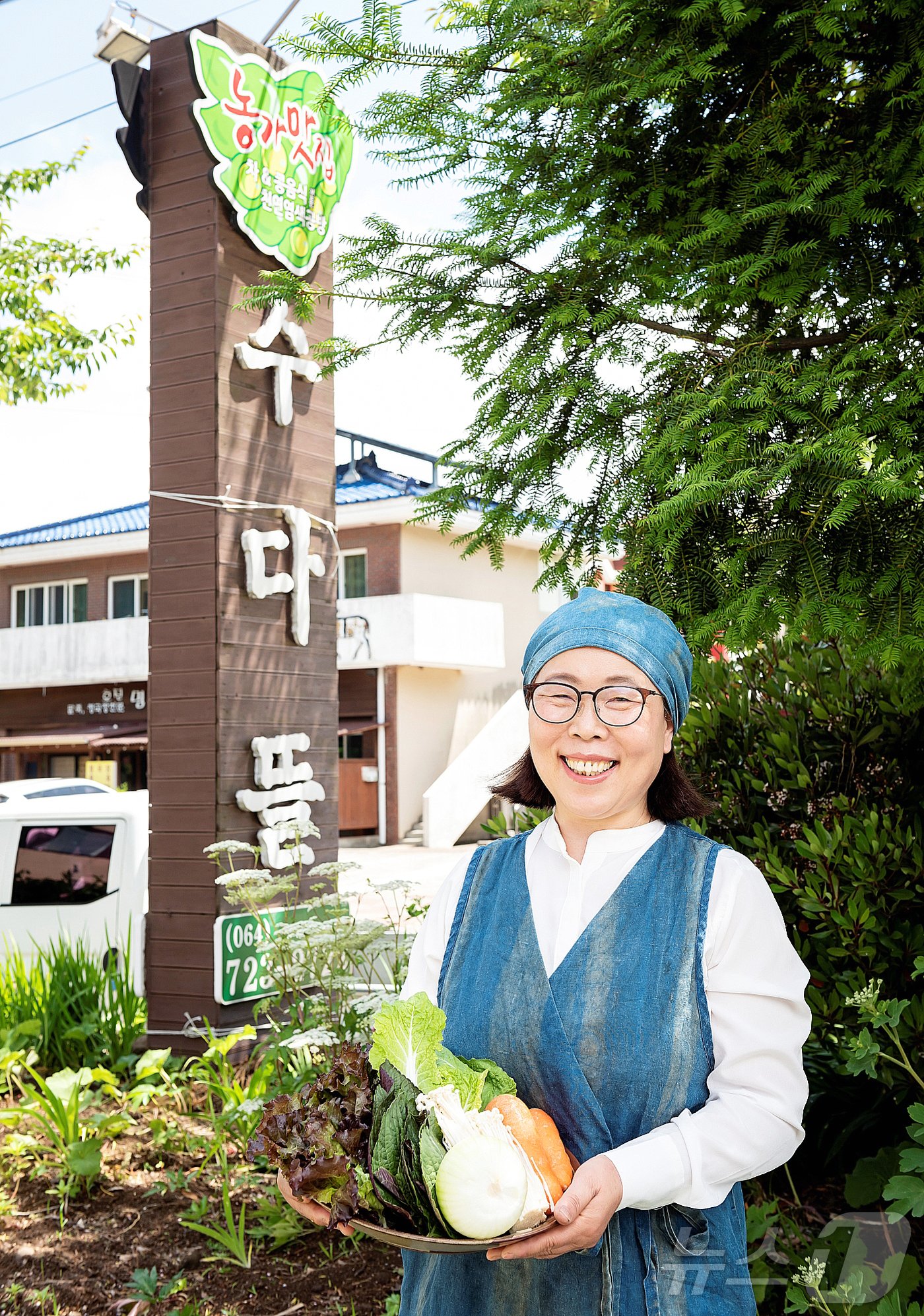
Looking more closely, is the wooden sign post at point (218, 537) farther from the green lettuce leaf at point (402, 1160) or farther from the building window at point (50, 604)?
the building window at point (50, 604)

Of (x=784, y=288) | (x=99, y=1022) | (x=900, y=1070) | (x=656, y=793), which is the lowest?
(x=99, y=1022)

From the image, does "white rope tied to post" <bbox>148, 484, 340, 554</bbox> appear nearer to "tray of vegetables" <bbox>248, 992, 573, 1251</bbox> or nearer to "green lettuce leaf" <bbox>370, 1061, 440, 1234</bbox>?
"tray of vegetables" <bbox>248, 992, 573, 1251</bbox>

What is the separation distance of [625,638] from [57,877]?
5641mm

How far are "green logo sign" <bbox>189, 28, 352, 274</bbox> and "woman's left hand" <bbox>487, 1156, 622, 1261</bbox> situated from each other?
14.2 feet

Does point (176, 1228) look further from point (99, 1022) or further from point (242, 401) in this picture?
point (242, 401)

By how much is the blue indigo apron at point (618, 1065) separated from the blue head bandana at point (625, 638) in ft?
0.87

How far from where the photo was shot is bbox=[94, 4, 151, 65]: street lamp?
4726 mm

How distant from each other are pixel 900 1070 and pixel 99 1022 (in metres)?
3.48

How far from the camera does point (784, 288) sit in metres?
2.37

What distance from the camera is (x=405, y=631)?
18672mm

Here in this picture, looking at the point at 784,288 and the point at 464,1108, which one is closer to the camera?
the point at 464,1108

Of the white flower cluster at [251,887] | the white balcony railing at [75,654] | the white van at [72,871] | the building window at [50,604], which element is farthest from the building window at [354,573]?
the white flower cluster at [251,887]

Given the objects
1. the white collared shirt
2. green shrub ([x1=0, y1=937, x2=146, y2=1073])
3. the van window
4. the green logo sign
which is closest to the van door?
the van window

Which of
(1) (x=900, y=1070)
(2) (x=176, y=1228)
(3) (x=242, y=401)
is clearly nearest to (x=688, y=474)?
(1) (x=900, y=1070)
